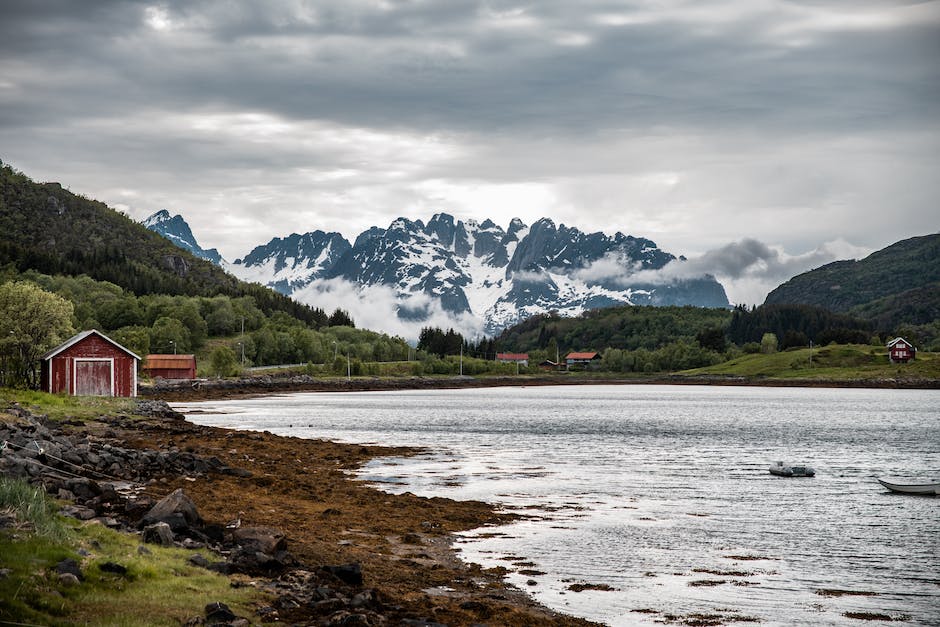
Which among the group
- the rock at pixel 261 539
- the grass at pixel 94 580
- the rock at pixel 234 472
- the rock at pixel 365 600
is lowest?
the rock at pixel 365 600

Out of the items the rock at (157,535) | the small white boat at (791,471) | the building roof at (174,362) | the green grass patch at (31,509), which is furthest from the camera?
the building roof at (174,362)

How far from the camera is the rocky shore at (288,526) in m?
20.2

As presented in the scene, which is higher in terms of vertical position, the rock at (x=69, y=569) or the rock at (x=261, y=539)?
the rock at (x=69, y=569)

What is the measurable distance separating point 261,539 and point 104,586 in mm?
6058

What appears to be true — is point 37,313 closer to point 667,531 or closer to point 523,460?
point 523,460

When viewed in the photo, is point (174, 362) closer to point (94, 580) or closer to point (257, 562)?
point (257, 562)

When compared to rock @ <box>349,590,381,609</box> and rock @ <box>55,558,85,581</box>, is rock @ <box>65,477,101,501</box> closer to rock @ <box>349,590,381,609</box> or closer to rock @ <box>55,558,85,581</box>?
rock @ <box>55,558,85,581</box>

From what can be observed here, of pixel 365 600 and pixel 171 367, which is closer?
pixel 365 600

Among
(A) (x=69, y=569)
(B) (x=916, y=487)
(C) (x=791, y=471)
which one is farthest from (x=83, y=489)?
(C) (x=791, y=471)

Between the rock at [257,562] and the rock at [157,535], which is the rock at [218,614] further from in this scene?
the rock at [157,535]

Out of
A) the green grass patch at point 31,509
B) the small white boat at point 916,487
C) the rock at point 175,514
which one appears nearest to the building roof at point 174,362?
the small white boat at point 916,487

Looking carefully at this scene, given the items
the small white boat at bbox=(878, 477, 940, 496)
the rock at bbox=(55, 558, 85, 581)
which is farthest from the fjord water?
the rock at bbox=(55, 558, 85, 581)

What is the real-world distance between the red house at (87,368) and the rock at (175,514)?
73.4 m

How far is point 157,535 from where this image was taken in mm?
21578
